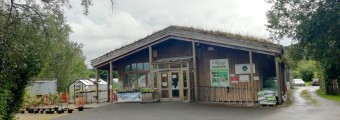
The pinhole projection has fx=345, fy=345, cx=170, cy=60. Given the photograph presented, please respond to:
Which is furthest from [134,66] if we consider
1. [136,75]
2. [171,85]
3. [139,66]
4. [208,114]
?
[208,114]

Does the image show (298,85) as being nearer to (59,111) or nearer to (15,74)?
(59,111)

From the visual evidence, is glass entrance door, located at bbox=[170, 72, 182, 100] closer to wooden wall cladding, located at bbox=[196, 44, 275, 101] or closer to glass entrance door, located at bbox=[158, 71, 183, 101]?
glass entrance door, located at bbox=[158, 71, 183, 101]

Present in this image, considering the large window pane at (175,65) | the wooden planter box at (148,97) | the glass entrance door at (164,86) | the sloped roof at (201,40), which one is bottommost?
the wooden planter box at (148,97)

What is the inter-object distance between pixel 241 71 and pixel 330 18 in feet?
31.8

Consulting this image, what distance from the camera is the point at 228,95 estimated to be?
20.6m

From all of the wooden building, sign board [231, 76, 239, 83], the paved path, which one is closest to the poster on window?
the wooden building

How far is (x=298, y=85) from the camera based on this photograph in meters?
53.3

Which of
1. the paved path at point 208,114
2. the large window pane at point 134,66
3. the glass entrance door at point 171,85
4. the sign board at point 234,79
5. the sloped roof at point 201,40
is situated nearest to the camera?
the paved path at point 208,114

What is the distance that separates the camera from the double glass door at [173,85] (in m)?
21.2

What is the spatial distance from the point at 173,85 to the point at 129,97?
2.89 m

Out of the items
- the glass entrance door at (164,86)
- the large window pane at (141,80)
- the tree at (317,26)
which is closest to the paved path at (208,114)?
the tree at (317,26)

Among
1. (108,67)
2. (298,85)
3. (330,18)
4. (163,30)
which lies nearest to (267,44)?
(163,30)

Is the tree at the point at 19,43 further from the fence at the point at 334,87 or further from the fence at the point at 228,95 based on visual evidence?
the fence at the point at 334,87

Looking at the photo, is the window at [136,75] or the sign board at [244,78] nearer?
the sign board at [244,78]
